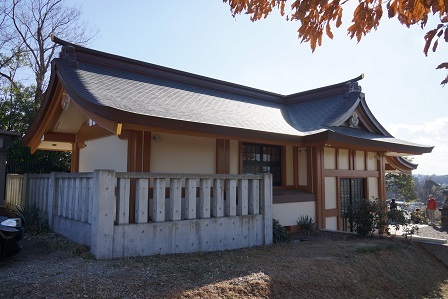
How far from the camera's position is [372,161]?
1468cm

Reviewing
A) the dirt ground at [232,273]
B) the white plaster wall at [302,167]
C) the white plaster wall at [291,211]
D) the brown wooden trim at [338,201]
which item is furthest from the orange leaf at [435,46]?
the brown wooden trim at [338,201]

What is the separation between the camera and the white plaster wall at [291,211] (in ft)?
34.7

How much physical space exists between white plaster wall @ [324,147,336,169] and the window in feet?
5.15

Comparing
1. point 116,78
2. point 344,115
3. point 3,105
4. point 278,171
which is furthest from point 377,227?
point 3,105

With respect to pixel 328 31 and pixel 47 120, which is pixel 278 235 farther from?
pixel 47 120

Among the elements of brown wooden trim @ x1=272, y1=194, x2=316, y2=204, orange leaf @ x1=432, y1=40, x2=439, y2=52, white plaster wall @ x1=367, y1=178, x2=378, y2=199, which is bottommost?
brown wooden trim @ x1=272, y1=194, x2=316, y2=204

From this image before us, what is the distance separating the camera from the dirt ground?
15.7ft

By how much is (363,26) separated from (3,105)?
1828cm

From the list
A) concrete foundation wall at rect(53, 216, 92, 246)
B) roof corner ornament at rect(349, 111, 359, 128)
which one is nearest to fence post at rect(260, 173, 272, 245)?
concrete foundation wall at rect(53, 216, 92, 246)

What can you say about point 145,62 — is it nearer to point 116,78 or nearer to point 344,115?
point 116,78

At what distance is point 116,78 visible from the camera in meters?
10.8

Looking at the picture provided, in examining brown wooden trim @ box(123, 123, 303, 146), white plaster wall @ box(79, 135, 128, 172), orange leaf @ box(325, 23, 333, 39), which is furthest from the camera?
white plaster wall @ box(79, 135, 128, 172)

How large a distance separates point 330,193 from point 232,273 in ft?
24.7

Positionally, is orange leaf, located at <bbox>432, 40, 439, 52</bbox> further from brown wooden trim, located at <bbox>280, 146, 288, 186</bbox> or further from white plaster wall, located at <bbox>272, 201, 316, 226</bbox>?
brown wooden trim, located at <bbox>280, 146, 288, 186</bbox>
